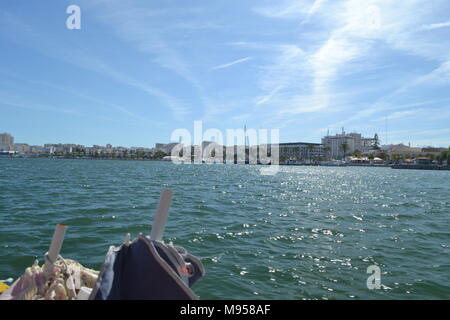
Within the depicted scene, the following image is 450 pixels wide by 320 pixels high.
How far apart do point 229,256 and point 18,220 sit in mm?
9665

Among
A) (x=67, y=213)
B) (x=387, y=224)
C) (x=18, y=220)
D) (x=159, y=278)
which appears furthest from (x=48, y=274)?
(x=387, y=224)

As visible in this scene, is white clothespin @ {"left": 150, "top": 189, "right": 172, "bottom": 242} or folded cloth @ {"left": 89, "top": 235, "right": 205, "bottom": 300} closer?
folded cloth @ {"left": 89, "top": 235, "right": 205, "bottom": 300}

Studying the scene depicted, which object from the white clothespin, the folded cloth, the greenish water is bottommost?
the greenish water

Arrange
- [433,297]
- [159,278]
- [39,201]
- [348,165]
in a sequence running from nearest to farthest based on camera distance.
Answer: [159,278]
[433,297]
[39,201]
[348,165]

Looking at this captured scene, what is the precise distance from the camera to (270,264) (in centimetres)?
848

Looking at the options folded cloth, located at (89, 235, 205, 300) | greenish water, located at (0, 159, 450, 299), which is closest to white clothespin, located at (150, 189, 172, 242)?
folded cloth, located at (89, 235, 205, 300)

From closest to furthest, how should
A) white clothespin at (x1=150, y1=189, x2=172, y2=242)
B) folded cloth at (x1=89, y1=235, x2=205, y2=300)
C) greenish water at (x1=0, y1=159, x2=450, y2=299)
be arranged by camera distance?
1. folded cloth at (x1=89, y1=235, x2=205, y2=300)
2. white clothespin at (x1=150, y1=189, x2=172, y2=242)
3. greenish water at (x1=0, y1=159, x2=450, y2=299)

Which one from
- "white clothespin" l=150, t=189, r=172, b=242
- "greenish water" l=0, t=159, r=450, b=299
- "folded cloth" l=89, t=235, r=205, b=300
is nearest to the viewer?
"folded cloth" l=89, t=235, r=205, b=300

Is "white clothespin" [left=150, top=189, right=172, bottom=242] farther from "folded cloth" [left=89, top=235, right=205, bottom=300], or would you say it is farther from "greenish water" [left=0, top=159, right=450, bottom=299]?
"greenish water" [left=0, top=159, right=450, bottom=299]

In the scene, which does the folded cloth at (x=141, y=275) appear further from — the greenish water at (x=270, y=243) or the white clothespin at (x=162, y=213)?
the greenish water at (x=270, y=243)

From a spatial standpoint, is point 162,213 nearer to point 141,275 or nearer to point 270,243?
point 141,275

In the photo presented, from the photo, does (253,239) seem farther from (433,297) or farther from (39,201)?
(39,201)

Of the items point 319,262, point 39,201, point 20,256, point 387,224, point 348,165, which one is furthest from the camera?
point 348,165

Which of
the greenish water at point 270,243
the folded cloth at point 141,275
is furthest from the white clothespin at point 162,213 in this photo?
the greenish water at point 270,243
